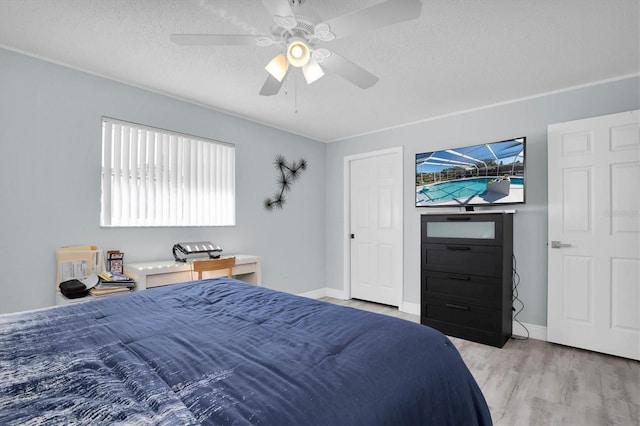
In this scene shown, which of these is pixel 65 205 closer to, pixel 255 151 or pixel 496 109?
pixel 255 151

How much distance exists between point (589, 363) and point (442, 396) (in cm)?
251

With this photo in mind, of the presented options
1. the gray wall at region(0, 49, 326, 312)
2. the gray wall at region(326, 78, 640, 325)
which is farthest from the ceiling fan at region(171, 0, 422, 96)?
the gray wall at region(326, 78, 640, 325)

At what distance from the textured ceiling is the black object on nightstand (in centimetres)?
134

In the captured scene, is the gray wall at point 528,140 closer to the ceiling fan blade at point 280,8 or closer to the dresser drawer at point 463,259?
the dresser drawer at point 463,259

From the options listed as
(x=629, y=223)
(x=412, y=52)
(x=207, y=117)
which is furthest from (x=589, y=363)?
(x=207, y=117)

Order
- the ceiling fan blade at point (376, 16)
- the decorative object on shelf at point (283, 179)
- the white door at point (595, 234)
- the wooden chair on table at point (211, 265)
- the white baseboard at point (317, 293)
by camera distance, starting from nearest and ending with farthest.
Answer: the ceiling fan blade at point (376, 16), the white door at point (595, 234), the wooden chair on table at point (211, 265), the decorative object on shelf at point (283, 179), the white baseboard at point (317, 293)

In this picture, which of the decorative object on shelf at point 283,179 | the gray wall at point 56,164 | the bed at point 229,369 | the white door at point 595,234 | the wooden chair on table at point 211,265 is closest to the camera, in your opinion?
the bed at point 229,369

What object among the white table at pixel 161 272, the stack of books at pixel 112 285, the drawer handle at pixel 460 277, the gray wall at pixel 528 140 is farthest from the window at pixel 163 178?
the drawer handle at pixel 460 277

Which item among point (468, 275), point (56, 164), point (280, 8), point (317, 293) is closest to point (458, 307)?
point (468, 275)

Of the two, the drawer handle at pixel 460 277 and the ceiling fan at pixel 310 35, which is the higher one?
the ceiling fan at pixel 310 35

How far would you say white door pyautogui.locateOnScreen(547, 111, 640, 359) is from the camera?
8.66 ft

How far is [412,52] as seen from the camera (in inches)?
93.4

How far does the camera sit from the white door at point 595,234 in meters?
2.64

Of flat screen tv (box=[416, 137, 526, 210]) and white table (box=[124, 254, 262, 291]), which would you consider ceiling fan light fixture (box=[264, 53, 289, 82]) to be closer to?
white table (box=[124, 254, 262, 291])
